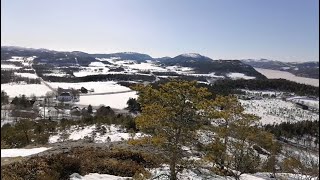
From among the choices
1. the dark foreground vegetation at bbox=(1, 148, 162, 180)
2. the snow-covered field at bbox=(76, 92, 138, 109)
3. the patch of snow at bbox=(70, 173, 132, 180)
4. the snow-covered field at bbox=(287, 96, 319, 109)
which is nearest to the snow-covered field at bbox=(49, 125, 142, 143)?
the dark foreground vegetation at bbox=(1, 148, 162, 180)

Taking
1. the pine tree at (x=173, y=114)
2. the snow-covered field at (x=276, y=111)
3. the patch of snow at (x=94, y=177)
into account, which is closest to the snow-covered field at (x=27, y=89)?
the snow-covered field at (x=276, y=111)

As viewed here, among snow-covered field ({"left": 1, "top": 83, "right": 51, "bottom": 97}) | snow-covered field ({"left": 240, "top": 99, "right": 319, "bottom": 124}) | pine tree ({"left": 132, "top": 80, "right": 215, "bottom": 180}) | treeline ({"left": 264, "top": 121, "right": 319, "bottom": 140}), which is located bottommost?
snow-covered field ({"left": 240, "top": 99, "right": 319, "bottom": 124})

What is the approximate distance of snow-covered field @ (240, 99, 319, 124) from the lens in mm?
125387

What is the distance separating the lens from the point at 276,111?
14100cm

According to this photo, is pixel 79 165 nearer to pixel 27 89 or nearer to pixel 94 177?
pixel 94 177

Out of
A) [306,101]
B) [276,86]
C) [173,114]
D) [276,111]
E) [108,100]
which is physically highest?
[173,114]

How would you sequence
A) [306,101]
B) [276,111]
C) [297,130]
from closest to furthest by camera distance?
1. [297,130]
2. [276,111]
3. [306,101]

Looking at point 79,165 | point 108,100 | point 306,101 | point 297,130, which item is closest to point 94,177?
point 79,165

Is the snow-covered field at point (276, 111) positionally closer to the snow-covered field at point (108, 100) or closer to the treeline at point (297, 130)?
the treeline at point (297, 130)

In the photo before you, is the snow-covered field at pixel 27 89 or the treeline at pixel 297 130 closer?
the treeline at pixel 297 130

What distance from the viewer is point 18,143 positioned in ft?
103

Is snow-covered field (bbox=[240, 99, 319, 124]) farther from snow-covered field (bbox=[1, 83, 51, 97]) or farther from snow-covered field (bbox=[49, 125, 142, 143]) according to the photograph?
snow-covered field (bbox=[49, 125, 142, 143])

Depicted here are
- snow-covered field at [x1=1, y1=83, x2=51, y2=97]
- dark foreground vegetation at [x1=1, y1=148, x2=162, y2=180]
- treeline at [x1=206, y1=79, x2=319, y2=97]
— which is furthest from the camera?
treeline at [x1=206, y1=79, x2=319, y2=97]

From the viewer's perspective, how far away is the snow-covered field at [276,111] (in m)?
125
